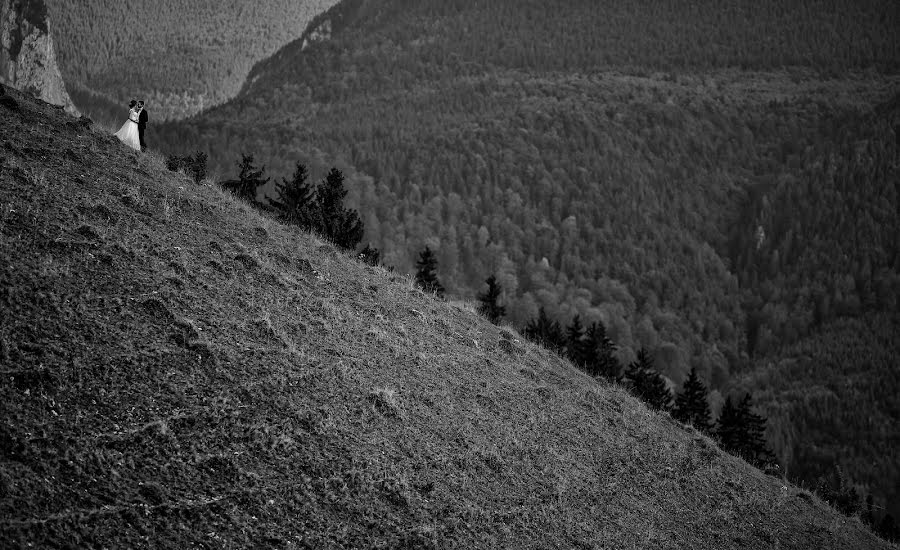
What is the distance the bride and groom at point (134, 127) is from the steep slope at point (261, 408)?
6.66ft

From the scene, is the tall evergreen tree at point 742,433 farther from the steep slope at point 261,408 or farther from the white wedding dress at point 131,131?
the white wedding dress at point 131,131

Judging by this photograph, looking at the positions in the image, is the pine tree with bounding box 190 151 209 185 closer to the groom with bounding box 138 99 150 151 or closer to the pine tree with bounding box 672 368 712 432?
the groom with bounding box 138 99 150 151

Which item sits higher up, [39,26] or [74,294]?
[39,26]

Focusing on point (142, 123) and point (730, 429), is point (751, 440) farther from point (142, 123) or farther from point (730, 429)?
point (142, 123)

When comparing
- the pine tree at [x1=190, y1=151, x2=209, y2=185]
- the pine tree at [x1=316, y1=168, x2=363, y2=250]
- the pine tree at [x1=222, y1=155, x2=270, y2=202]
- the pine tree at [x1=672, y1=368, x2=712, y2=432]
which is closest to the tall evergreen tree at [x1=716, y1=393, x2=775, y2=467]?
the pine tree at [x1=672, y1=368, x2=712, y2=432]

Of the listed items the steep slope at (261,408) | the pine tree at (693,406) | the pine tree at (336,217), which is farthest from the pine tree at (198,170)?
the pine tree at (693,406)

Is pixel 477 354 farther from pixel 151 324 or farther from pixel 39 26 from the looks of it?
pixel 39 26

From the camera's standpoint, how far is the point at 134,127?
2417 centimetres

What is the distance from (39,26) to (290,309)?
85309 mm

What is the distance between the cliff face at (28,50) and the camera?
7456 centimetres

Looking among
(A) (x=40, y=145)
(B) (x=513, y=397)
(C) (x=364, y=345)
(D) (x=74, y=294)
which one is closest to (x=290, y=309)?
(C) (x=364, y=345)

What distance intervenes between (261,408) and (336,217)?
18.9 metres

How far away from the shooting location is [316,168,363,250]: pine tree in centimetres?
3017

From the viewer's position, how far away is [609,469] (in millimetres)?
18328
